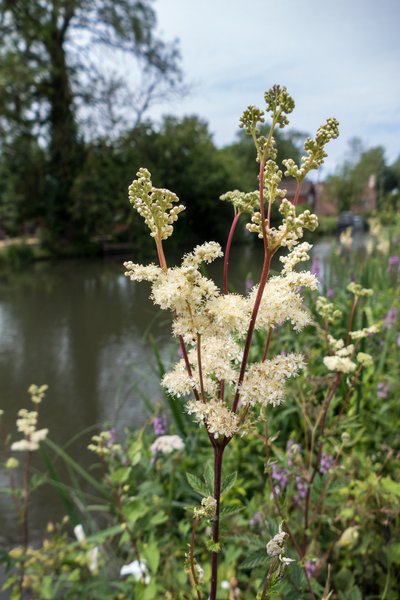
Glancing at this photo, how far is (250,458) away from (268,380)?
190cm

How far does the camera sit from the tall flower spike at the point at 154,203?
0.72 meters

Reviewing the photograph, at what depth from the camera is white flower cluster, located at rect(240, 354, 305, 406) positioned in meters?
0.70

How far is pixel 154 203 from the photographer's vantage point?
0.74 metres

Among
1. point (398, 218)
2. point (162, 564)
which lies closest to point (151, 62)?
point (398, 218)

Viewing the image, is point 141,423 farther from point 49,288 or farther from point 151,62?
point 151,62

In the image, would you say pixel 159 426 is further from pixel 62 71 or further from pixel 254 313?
pixel 62 71

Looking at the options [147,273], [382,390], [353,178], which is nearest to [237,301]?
[147,273]

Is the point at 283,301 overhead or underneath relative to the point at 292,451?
overhead

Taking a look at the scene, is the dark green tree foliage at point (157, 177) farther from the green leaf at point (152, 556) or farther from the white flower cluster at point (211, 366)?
the white flower cluster at point (211, 366)

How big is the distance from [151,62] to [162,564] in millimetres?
22089

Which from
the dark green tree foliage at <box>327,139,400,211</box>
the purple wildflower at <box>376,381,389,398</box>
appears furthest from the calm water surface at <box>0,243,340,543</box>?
the dark green tree foliage at <box>327,139,400,211</box>

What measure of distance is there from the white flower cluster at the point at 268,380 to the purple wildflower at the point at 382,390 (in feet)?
6.44

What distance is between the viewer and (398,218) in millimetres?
6020

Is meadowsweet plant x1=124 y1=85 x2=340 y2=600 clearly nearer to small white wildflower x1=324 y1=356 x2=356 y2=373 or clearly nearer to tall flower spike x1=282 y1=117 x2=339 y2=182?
tall flower spike x1=282 y1=117 x2=339 y2=182
